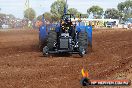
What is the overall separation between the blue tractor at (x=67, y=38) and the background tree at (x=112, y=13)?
101m

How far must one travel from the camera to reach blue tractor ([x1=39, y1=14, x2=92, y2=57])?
15.4 metres

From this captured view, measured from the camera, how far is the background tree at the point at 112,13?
117 meters

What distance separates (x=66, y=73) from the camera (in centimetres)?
1013

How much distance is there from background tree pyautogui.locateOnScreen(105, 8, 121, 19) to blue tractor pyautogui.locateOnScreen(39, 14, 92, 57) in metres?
101

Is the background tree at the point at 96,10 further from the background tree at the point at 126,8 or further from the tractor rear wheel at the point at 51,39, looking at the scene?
the tractor rear wheel at the point at 51,39

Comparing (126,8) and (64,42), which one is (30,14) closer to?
(126,8)

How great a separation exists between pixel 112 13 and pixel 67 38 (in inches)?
4176

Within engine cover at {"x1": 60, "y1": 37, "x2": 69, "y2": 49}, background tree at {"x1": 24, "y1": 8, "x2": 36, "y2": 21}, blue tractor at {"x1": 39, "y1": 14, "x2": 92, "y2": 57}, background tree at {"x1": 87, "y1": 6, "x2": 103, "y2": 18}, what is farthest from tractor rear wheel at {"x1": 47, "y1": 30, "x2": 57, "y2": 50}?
background tree at {"x1": 87, "y1": 6, "x2": 103, "y2": 18}

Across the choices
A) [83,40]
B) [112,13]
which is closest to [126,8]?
[112,13]

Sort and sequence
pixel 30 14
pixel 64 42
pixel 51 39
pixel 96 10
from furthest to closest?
pixel 96 10 → pixel 30 14 → pixel 51 39 → pixel 64 42

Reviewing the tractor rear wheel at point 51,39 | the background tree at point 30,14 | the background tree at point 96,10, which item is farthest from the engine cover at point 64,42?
the background tree at point 96,10

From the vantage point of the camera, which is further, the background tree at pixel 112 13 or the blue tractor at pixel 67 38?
the background tree at pixel 112 13

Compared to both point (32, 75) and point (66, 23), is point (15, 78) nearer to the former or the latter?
point (32, 75)

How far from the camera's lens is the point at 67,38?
607 inches
